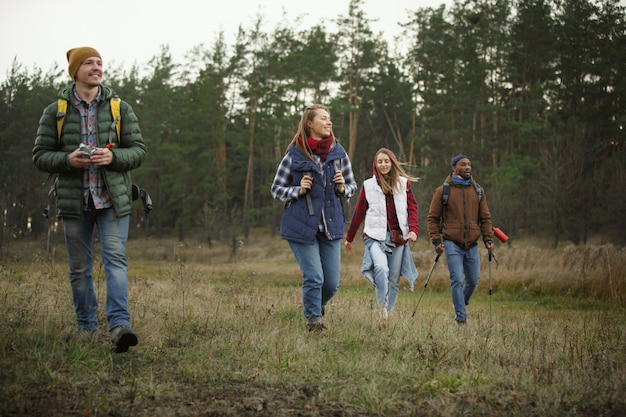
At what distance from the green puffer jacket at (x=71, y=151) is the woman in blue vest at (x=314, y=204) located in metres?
1.61

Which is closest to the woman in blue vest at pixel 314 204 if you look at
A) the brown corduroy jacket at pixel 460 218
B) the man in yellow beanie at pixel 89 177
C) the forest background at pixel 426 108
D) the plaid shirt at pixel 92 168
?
the man in yellow beanie at pixel 89 177

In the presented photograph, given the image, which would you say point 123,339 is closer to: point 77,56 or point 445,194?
point 77,56

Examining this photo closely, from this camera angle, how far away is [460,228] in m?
7.72

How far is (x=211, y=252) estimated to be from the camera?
108ft

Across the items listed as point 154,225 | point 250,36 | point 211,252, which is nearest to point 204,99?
point 250,36

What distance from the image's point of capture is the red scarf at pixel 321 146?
5.99 meters

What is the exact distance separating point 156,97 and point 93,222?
4172 cm

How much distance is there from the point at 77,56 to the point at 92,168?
37.0 inches

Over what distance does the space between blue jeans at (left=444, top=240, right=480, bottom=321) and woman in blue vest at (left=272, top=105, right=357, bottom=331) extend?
229 centimetres

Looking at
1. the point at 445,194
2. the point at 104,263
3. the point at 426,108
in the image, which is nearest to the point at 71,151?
the point at 104,263

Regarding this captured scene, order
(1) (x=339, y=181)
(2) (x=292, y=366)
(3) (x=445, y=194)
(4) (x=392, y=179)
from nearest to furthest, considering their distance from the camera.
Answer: (2) (x=292, y=366) < (1) (x=339, y=181) < (4) (x=392, y=179) < (3) (x=445, y=194)

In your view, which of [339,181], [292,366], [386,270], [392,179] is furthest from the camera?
[392,179]

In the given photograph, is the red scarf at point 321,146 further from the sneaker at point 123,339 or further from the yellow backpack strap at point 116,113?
the sneaker at point 123,339

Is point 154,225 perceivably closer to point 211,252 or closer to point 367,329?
point 211,252
